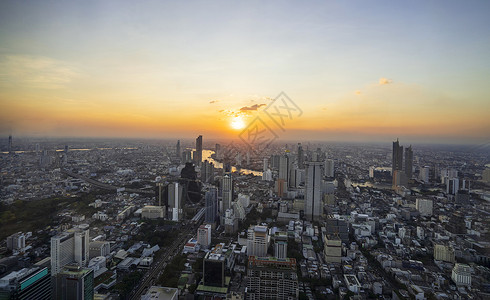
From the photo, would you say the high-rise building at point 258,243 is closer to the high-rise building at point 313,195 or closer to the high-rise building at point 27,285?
the high-rise building at point 313,195

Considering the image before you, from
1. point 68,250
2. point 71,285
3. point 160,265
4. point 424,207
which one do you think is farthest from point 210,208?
point 424,207

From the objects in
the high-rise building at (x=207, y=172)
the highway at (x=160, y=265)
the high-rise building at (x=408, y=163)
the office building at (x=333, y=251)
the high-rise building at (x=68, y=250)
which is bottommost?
the highway at (x=160, y=265)

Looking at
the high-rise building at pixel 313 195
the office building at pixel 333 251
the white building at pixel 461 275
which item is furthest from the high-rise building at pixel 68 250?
the white building at pixel 461 275

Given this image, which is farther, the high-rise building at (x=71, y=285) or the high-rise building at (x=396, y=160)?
the high-rise building at (x=396, y=160)

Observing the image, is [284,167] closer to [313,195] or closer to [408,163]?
[313,195]

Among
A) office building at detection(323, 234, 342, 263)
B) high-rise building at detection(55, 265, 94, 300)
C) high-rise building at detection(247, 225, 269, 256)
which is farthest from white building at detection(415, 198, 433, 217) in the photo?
high-rise building at detection(55, 265, 94, 300)

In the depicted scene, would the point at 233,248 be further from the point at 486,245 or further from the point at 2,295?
the point at 486,245

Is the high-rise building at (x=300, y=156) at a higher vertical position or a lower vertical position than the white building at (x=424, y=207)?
higher
